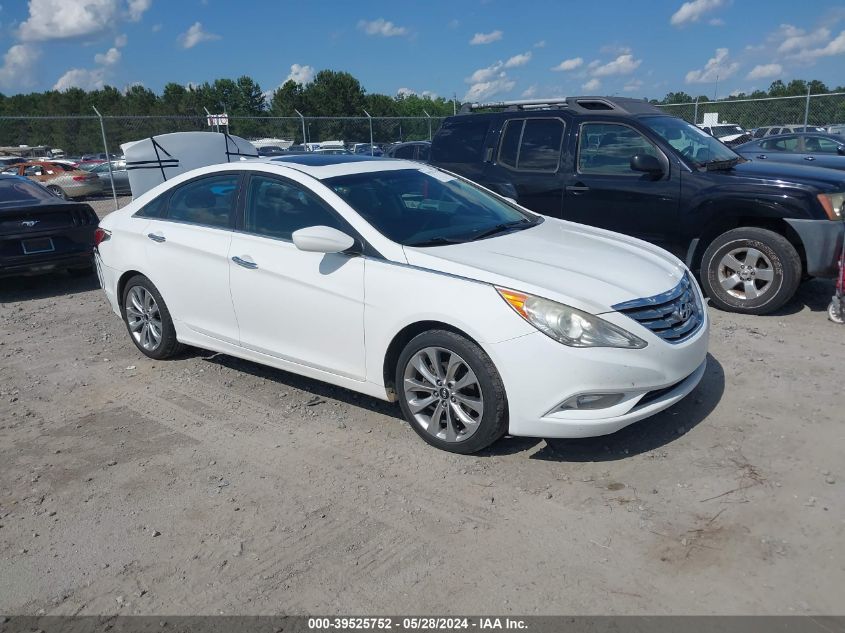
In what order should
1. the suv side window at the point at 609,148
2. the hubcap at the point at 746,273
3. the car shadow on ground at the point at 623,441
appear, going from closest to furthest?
→ 1. the car shadow on ground at the point at 623,441
2. the hubcap at the point at 746,273
3. the suv side window at the point at 609,148

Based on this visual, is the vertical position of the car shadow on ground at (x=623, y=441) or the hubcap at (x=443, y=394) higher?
the hubcap at (x=443, y=394)

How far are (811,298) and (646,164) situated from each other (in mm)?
2172

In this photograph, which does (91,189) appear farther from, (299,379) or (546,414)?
(546,414)

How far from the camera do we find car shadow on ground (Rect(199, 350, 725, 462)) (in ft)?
13.0

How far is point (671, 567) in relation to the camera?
9.61ft

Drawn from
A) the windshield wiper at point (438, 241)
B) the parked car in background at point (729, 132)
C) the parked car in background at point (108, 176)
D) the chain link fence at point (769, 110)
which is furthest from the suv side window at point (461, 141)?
the parked car in background at point (108, 176)

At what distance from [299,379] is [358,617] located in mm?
2743

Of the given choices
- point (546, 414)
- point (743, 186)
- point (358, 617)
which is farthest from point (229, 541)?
point (743, 186)

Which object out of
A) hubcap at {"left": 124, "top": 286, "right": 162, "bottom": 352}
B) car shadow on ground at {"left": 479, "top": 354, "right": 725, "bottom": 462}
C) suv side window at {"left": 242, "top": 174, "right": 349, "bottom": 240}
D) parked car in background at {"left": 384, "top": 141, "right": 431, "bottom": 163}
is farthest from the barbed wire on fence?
car shadow on ground at {"left": 479, "top": 354, "right": 725, "bottom": 462}

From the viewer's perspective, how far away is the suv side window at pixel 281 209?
4.52 m

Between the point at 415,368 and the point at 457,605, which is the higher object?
the point at 415,368

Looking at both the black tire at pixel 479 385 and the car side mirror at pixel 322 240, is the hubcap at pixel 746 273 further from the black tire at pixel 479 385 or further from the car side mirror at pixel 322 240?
the car side mirror at pixel 322 240

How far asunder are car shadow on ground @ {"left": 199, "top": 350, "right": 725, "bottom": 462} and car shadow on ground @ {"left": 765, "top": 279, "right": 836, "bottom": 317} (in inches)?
78.8

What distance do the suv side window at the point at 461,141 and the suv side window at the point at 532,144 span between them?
308mm
